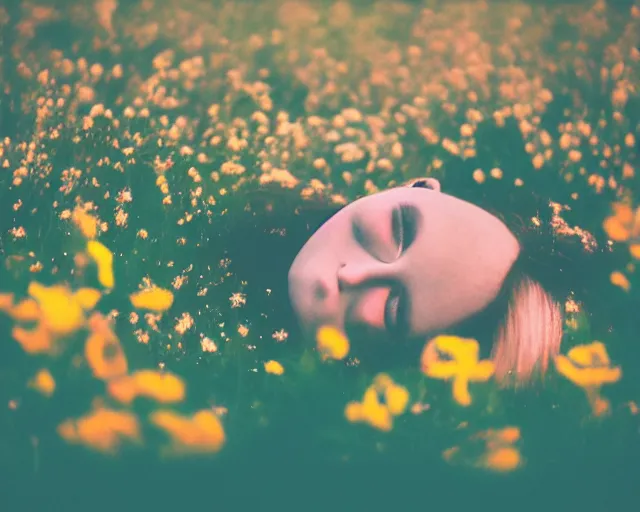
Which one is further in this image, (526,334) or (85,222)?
(85,222)

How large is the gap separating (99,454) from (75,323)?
1.13ft

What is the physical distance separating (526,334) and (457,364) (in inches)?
7.5

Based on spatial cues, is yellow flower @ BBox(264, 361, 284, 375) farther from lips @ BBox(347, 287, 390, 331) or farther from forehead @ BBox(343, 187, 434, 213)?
forehead @ BBox(343, 187, 434, 213)

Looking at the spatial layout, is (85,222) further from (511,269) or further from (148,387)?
(511,269)

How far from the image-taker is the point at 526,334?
1781mm

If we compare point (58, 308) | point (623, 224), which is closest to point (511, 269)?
point (623, 224)

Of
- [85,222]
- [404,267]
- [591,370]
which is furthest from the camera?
[85,222]

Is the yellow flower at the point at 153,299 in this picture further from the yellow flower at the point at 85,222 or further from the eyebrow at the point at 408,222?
the eyebrow at the point at 408,222

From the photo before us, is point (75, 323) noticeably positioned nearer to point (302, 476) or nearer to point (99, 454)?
point (99, 454)

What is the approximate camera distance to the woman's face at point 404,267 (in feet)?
5.59

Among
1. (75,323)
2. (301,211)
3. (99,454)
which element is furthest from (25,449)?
(301,211)

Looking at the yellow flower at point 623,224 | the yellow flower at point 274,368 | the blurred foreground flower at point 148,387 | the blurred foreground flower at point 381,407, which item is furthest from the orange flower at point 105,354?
the yellow flower at point 623,224

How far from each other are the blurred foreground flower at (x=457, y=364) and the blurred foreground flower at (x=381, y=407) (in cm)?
9

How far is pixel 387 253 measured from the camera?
1752 millimetres
